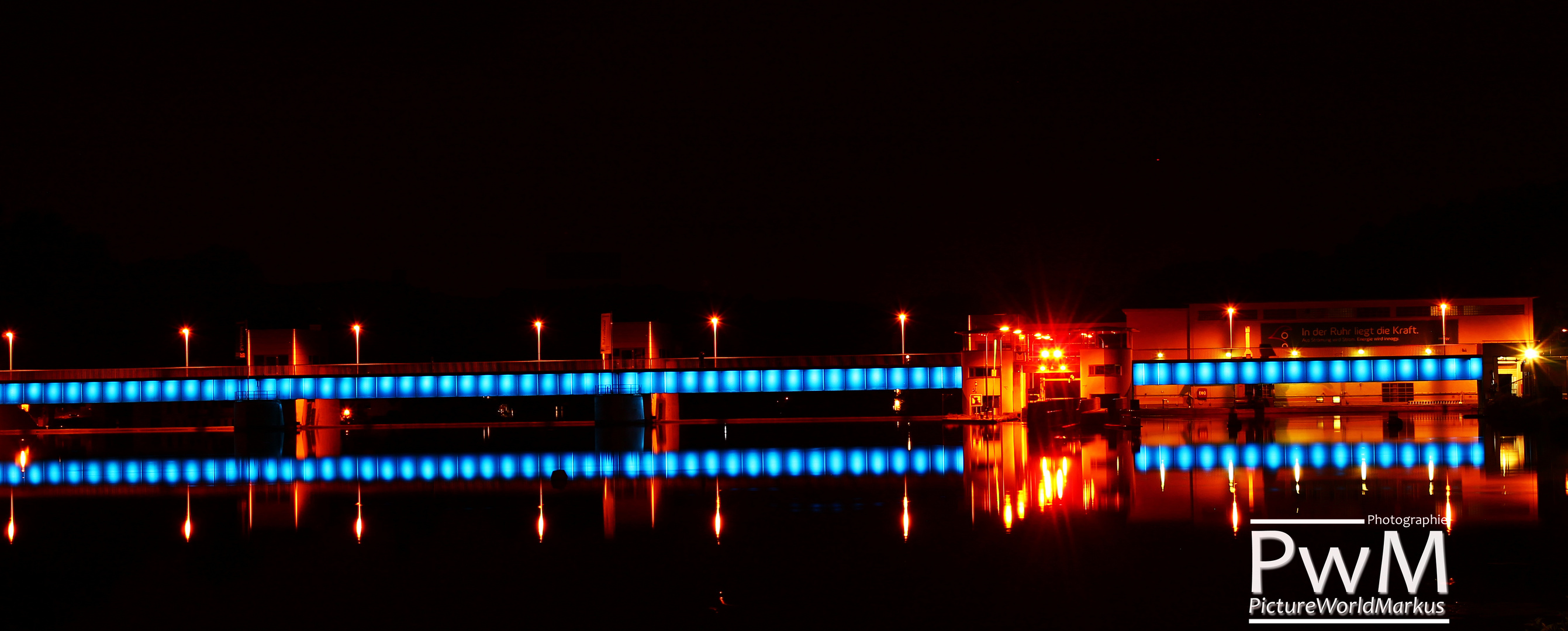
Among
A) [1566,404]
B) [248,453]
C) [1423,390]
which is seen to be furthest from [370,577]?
[1423,390]

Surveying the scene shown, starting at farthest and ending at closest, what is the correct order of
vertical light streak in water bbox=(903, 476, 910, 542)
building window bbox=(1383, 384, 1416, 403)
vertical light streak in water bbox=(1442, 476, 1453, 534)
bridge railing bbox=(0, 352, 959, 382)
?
1. bridge railing bbox=(0, 352, 959, 382)
2. building window bbox=(1383, 384, 1416, 403)
3. vertical light streak in water bbox=(903, 476, 910, 542)
4. vertical light streak in water bbox=(1442, 476, 1453, 534)

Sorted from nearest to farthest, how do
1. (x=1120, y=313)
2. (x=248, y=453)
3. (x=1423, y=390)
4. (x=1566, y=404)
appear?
(x=248, y=453)
(x=1566, y=404)
(x=1423, y=390)
(x=1120, y=313)

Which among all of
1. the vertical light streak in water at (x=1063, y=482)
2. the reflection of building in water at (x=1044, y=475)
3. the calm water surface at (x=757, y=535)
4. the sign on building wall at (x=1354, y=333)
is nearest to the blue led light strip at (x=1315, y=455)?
the calm water surface at (x=757, y=535)

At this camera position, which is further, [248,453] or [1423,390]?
[1423,390]

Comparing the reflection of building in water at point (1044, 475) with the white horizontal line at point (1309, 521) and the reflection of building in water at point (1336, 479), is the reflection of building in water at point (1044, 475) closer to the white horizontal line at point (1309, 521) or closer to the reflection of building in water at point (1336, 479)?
the reflection of building in water at point (1336, 479)

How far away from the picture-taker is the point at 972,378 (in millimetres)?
76875

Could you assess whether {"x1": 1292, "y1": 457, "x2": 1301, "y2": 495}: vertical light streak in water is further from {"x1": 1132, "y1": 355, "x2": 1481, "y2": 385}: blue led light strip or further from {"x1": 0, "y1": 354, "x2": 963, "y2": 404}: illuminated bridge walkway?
{"x1": 0, "y1": 354, "x2": 963, "y2": 404}: illuminated bridge walkway

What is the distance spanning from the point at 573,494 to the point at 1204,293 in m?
100

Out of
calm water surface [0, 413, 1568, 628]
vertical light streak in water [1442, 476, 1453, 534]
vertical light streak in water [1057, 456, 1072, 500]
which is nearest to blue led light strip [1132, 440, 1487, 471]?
calm water surface [0, 413, 1568, 628]

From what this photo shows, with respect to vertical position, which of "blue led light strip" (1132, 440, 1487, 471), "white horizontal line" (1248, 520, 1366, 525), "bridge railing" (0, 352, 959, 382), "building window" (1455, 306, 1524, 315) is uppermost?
"building window" (1455, 306, 1524, 315)

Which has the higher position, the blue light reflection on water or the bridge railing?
the bridge railing

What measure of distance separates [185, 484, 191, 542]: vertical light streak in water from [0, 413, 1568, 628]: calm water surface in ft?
0.70

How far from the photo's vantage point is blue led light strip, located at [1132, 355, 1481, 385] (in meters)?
81.2

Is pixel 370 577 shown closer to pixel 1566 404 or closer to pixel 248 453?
pixel 248 453
